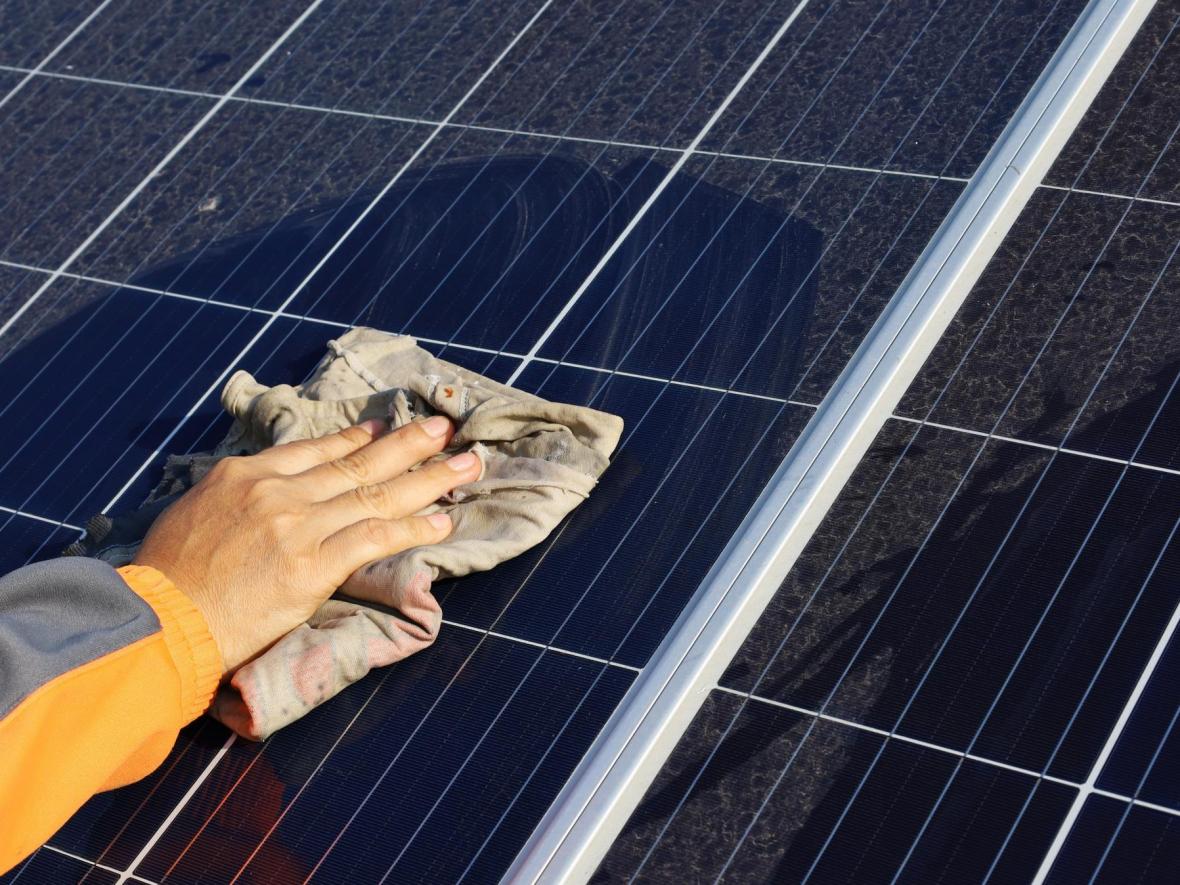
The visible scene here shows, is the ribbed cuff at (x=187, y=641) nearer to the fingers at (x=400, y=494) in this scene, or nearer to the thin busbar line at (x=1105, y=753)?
the fingers at (x=400, y=494)

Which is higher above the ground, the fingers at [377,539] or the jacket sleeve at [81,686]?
the jacket sleeve at [81,686]

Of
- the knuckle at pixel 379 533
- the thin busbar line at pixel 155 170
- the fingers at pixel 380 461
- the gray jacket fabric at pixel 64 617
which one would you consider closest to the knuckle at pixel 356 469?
the fingers at pixel 380 461

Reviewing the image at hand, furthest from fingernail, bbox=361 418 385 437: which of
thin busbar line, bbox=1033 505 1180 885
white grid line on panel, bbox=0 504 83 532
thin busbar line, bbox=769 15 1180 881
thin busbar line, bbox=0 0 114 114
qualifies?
→ thin busbar line, bbox=0 0 114 114

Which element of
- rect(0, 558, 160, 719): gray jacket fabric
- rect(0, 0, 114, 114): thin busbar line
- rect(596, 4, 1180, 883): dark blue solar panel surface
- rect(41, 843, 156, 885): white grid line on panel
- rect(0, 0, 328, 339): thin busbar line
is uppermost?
rect(0, 0, 114, 114): thin busbar line

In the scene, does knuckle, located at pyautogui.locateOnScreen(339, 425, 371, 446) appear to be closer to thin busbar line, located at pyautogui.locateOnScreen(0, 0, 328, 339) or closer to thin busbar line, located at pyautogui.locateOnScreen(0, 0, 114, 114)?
thin busbar line, located at pyautogui.locateOnScreen(0, 0, 328, 339)

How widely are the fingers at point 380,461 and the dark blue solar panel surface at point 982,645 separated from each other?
0.97 meters

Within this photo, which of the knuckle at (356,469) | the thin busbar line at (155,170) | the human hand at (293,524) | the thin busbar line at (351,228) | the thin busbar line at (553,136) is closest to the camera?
the human hand at (293,524)

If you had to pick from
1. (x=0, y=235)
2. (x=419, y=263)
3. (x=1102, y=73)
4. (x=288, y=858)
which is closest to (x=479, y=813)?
(x=288, y=858)

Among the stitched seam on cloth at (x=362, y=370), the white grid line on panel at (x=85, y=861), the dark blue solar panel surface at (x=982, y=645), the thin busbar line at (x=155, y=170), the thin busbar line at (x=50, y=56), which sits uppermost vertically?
the thin busbar line at (x=50, y=56)

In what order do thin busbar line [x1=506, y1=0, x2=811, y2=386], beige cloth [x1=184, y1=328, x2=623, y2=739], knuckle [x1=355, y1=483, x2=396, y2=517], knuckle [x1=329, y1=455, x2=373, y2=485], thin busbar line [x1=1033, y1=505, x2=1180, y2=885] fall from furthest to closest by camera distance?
thin busbar line [x1=506, y1=0, x2=811, y2=386] → knuckle [x1=329, y1=455, x2=373, y2=485] → knuckle [x1=355, y1=483, x2=396, y2=517] → beige cloth [x1=184, y1=328, x2=623, y2=739] → thin busbar line [x1=1033, y1=505, x2=1180, y2=885]

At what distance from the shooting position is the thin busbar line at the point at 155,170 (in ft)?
14.6

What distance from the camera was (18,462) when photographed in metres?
4.01

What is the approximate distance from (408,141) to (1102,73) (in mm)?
1932

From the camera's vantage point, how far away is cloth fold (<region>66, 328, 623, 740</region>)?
307 centimetres
